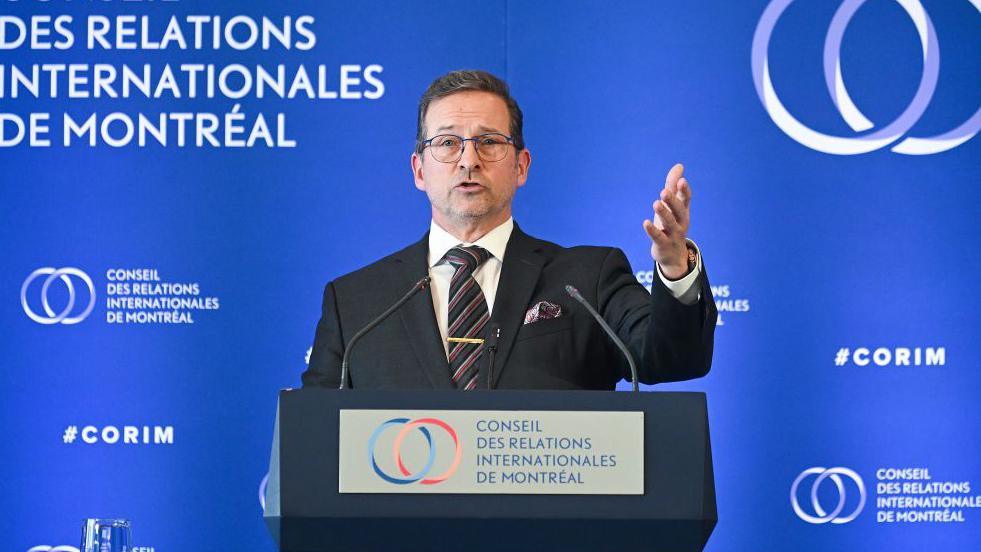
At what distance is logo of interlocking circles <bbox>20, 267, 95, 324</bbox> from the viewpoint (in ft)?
14.1

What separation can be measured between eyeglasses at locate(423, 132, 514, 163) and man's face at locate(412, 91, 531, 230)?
1cm

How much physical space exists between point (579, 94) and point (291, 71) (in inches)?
42.6

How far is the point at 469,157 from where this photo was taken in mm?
2879

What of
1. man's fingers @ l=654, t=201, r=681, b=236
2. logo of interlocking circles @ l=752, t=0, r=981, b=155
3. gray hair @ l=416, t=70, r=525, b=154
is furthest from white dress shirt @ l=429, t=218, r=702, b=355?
logo of interlocking circles @ l=752, t=0, r=981, b=155

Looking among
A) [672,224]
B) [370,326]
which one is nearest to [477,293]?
[370,326]

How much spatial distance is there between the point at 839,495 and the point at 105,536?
9.38 feet

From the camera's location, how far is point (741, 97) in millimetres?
4355

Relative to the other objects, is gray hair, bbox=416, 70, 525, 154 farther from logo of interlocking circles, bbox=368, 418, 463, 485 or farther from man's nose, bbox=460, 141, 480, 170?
logo of interlocking circles, bbox=368, 418, 463, 485

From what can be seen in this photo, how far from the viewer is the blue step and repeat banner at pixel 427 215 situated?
13.9ft

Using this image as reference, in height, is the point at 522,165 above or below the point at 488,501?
above

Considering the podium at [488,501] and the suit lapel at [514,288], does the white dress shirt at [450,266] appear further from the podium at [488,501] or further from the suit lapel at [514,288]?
the podium at [488,501]

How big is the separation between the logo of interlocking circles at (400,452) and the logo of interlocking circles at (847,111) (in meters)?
2.88

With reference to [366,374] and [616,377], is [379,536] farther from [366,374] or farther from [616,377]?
[616,377]

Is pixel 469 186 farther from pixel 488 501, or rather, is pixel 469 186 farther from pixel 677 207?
pixel 488 501
